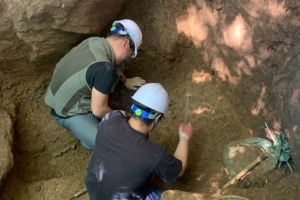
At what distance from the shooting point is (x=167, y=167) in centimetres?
219

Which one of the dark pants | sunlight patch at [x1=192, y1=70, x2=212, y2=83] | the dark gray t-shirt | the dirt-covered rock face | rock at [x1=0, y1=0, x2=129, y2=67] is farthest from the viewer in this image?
sunlight patch at [x1=192, y1=70, x2=212, y2=83]

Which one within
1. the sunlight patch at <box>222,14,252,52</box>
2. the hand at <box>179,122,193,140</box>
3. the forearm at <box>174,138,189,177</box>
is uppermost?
the sunlight patch at <box>222,14,252,52</box>

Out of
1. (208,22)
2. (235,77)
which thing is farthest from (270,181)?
(208,22)

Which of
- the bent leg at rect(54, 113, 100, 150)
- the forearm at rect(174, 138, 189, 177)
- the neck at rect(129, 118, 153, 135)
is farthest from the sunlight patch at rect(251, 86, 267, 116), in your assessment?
the bent leg at rect(54, 113, 100, 150)

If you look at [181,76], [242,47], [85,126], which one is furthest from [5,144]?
[242,47]

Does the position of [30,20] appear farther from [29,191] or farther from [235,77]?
[235,77]

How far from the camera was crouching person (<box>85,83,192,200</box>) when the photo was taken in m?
2.13

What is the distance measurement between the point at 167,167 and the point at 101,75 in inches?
28.2

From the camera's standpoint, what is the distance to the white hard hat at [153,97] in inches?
87.1

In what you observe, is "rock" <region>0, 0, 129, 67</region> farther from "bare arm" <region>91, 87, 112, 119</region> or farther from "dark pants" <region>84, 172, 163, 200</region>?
"dark pants" <region>84, 172, 163, 200</region>

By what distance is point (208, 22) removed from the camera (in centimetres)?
294

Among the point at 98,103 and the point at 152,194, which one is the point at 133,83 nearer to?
the point at 98,103

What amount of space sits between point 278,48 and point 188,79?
932 mm

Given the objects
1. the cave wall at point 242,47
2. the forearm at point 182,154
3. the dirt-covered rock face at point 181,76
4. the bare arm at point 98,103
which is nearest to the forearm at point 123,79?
the dirt-covered rock face at point 181,76
